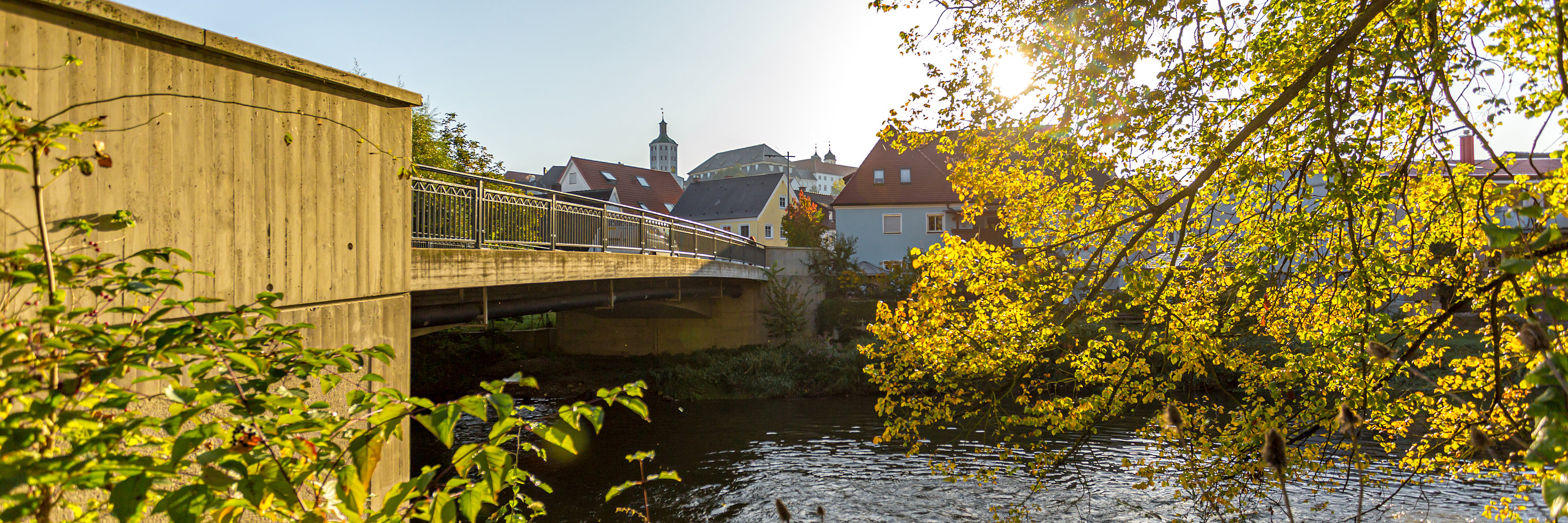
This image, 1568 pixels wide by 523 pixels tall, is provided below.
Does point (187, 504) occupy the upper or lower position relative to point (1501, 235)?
lower

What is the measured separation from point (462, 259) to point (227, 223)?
3.01 metres

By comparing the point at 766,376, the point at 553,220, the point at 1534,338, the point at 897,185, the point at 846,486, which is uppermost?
the point at 897,185

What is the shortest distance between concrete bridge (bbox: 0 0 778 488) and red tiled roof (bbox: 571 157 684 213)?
46369 mm

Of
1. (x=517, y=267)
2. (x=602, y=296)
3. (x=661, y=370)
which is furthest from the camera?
(x=661, y=370)

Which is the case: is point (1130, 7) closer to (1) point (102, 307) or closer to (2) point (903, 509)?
(1) point (102, 307)

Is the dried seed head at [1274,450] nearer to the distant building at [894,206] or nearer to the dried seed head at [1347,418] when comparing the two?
the dried seed head at [1347,418]

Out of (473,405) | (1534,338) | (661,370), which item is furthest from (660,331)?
(1534,338)

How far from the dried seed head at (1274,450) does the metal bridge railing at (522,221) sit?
5.08 meters

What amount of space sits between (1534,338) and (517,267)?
28.7 feet

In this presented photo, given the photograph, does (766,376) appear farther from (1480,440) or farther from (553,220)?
(1480,440)

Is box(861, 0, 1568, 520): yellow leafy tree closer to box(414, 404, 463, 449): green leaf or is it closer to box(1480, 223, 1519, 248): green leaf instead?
box(1480, 223, 1519, 248): green leaf

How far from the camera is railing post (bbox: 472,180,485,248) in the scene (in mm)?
8289

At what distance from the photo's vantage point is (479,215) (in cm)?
834

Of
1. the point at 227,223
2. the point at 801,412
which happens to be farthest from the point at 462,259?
the point at 801,412
